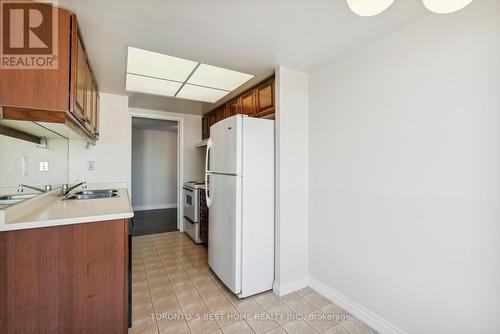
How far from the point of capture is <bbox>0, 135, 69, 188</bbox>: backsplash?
4.64ft

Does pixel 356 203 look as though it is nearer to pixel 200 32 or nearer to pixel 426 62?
pixel 426 62

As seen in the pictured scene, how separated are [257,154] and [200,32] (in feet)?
3.62

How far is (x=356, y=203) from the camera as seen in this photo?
1.91 m

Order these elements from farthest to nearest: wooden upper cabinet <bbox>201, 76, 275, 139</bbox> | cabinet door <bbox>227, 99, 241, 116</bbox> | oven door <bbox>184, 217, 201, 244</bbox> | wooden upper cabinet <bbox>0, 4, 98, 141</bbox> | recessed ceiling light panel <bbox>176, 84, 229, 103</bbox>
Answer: oven door <bbox>184, 217, 201, 244</bbox>
cabinet door <bbox>227, 99, 241, 116</bbox>
recessed ceiling light panel <bbox>176, 84, 229, 103</bbox>
wooden upper cabinet <bbox>201, 76, 275, 139</bbox>
wooden upper cabinet <bbox>0, 4, 98, 141</bbox>

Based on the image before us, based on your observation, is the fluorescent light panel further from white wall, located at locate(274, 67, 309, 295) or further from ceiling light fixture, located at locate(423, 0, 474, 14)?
ceiling light fixture, located at locate(423, 0, 474, 14)

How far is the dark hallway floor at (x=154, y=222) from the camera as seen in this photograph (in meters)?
4.25

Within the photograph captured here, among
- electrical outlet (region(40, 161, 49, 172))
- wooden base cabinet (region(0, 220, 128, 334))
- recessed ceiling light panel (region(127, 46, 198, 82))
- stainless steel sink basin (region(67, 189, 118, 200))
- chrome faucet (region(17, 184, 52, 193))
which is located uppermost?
recessed ceiling light panel (region(127, 46, 198, 82))

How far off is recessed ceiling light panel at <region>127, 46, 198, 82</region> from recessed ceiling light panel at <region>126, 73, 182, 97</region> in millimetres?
115

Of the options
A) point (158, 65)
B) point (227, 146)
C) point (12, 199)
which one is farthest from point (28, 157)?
point (227, 146)

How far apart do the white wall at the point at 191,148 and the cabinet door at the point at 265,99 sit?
79.1 inches

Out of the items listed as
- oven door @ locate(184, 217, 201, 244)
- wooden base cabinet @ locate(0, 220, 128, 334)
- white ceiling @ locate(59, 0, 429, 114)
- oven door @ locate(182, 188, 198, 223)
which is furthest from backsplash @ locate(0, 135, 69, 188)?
oven door @ locate(184, 217, 201, 244)

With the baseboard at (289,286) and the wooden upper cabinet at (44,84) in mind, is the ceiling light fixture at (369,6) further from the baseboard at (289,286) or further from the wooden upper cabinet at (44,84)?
the baseboard at (289,286)

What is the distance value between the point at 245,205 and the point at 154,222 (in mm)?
3489

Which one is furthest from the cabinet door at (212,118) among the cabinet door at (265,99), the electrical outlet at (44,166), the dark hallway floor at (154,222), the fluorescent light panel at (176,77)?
the electrical outlet at (44,166)
